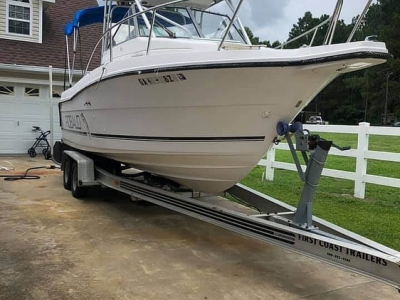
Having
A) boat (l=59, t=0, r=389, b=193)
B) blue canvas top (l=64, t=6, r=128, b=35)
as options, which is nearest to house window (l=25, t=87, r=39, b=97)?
blue canvas top (l=64, t=6, r=128, b=35)

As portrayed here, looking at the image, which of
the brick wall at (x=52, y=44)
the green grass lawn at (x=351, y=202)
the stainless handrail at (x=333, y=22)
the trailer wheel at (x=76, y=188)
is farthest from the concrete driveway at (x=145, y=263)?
the brick wall at (x=52, y=44)

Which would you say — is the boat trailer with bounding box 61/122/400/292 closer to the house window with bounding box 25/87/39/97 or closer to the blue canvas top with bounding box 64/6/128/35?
the blue canvas top with bounding box 64/6/128/35

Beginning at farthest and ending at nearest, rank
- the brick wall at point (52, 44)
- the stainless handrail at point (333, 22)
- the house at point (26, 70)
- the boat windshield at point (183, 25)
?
1. the brick wall at point (52, 44)
2. the house at point (26, 70)
3. the boat windshield at point (183, 25)
4. the stainless handrail at point (333, 22)

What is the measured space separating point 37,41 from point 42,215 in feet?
31.8

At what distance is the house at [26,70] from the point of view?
499 inches

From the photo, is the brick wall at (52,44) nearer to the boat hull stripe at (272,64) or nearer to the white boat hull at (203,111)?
the white boat hull at (203,111)

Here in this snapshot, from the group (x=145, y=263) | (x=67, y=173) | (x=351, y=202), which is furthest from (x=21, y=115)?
(x=145, y=263)

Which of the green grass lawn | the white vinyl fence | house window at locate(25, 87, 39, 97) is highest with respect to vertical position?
house window at locate(25, 87, 39, 97)

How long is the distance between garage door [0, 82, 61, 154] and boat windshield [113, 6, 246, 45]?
840 cm

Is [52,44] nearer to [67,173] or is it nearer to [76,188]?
[67,173]

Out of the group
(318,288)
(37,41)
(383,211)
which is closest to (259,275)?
(318,288)

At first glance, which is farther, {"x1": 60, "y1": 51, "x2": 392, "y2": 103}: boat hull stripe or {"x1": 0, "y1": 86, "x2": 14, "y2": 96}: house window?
{"x1": 0, "y1": 86, "x2": 14, "y2": 96}: house window

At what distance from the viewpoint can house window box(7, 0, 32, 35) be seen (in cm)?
1338

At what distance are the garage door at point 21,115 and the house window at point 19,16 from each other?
6.84 feet
